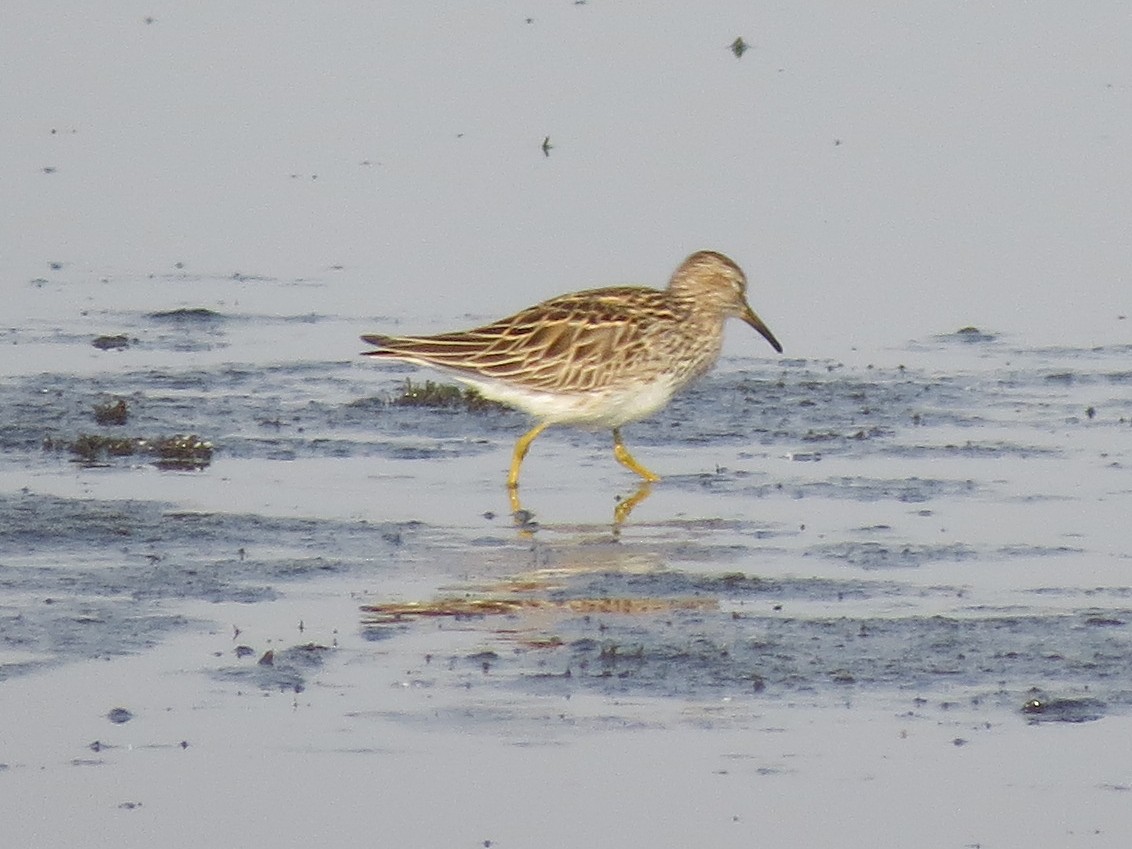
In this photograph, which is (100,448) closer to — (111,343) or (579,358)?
(579,358)

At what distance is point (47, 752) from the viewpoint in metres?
8.61

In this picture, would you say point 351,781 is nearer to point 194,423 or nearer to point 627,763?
point 627,763

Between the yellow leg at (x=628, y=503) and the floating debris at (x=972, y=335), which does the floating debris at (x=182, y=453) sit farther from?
the floating debris at (x=972, y=335)

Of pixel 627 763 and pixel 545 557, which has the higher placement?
pixel 545 557

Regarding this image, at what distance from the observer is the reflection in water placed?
39.4 ft

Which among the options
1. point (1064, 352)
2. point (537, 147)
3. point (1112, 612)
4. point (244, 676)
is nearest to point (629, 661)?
point (244, 676)

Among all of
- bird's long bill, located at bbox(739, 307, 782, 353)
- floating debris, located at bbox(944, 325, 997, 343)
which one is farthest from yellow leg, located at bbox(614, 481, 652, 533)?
floating debris, located at bbox(944, 325, 997, 343)

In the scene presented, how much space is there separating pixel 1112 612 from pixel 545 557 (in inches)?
98.0

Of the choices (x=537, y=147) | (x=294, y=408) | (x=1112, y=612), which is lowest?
(x=1112, y=612)

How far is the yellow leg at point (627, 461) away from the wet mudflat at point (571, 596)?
0.52ft

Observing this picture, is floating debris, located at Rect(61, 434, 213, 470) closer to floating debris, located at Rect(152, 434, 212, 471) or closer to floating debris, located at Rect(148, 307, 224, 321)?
floating debris, located at Rect(152, 434, 212, 471)

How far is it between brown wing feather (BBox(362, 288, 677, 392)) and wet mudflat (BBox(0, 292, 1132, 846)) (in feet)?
1.70

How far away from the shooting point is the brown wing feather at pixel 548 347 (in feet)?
43.5

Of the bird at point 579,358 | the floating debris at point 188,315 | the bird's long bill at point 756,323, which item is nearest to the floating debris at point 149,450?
the bird at point 579,358
